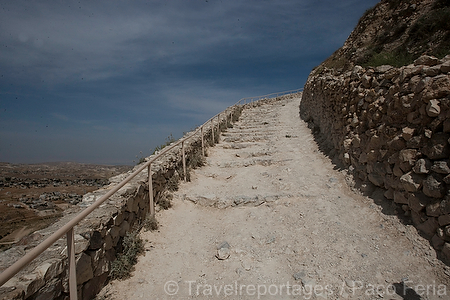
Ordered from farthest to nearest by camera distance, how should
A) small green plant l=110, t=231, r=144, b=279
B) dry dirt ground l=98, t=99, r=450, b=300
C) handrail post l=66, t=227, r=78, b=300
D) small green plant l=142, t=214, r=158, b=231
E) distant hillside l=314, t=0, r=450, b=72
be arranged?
1. distant hillside l=314, t=0, r=450, b=72
2. small green plant l=142, t=214, r=158, b=231
3. small green plant l=110, t=231, r=144, b=279
4. dry dirt ground l=98, t=99, r=450, b=300
5. handrail post l=66, t=227, r=78, b=300

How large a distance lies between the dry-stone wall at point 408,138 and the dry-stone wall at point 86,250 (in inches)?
163

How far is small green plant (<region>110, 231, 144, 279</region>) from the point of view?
10.8ft

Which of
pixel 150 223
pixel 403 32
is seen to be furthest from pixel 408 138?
pixel 403 32

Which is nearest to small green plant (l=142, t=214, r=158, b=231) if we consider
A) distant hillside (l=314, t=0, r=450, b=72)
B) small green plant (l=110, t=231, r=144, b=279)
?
small green plant (l=110, t=231, r=144, b=279)

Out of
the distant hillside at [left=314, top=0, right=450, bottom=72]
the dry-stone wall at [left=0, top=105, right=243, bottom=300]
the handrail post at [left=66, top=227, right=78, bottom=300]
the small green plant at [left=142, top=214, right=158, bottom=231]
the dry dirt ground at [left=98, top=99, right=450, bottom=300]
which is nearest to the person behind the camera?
the dry-stone wall at [left=0, top=105, right=243, bottom=300]

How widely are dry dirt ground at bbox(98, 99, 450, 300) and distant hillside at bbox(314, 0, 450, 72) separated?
9.99 feet

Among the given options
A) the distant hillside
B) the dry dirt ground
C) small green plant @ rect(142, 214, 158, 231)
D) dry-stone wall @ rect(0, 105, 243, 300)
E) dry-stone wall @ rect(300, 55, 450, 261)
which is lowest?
the dry dirt ground

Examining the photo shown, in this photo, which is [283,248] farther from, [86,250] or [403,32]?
[403,32]

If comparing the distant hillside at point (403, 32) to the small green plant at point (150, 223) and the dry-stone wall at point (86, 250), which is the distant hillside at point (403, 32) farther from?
the dry-stone wall at point (86, 250)

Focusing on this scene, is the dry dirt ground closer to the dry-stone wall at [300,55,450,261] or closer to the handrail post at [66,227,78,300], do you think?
the dry-stone wall at [300,55,450,261]

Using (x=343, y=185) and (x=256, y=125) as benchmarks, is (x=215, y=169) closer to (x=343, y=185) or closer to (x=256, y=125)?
(x=343, y=185)

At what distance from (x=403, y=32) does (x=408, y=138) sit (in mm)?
5561

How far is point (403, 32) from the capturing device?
7609 mm

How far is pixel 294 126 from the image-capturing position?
12031mm
